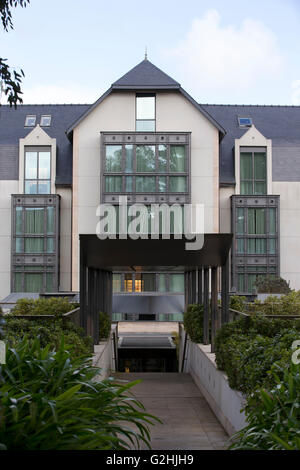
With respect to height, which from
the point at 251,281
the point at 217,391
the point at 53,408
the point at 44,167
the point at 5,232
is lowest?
the point at 217,391

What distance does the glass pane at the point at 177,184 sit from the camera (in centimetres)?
3594

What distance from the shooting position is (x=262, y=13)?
19.0 feet

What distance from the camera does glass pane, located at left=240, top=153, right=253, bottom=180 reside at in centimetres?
3797

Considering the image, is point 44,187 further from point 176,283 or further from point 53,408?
point 53,408

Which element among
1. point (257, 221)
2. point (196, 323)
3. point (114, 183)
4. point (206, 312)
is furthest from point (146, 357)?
point (257, 221)

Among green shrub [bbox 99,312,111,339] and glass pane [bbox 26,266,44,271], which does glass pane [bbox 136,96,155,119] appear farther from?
green shrub [bbox 99,312,111,339]

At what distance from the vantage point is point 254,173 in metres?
38.0

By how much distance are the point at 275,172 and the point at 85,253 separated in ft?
93.4

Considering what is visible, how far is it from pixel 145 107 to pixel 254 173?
8.77m

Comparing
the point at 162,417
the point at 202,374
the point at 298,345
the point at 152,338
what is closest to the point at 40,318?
the point at 162,417

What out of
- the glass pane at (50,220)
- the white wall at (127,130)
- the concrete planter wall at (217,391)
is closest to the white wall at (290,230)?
the white wall at (127,130)

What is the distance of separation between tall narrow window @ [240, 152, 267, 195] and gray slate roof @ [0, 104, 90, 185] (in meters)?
12.0

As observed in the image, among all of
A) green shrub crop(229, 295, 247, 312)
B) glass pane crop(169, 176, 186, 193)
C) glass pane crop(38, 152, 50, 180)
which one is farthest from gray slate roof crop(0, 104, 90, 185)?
green shrub crop(229, 295, 247, 312)
